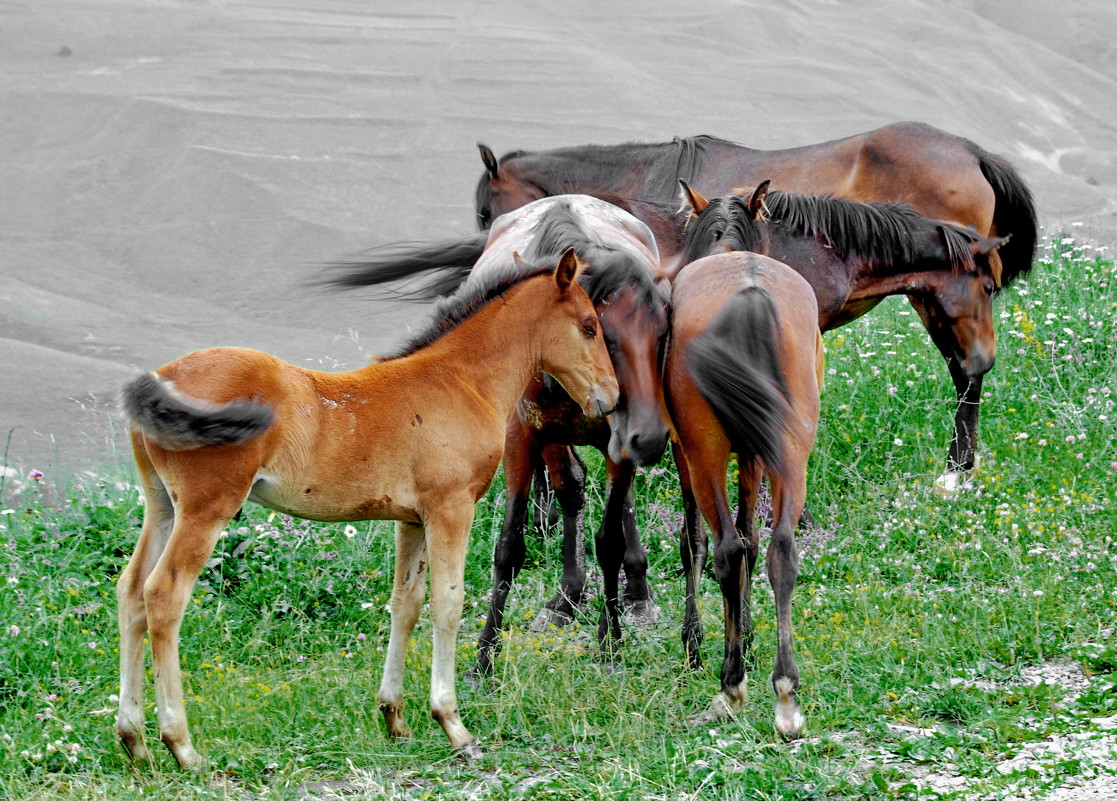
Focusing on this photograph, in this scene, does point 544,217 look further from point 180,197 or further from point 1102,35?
point 1102,35

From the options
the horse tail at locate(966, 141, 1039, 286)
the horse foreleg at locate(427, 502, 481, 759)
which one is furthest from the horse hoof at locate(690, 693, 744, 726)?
the horse tail at locate(966, 141, 1039, 286)

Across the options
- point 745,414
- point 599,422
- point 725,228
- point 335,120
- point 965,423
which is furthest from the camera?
point 335,120

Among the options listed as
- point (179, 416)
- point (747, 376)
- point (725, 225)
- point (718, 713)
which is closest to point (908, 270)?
point (725, 225)

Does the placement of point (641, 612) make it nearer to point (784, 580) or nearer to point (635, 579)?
point (635, 579)

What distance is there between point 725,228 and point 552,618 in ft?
7.01

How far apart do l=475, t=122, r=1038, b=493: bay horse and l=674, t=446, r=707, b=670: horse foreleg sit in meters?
2.05

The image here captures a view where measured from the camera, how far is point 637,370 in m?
4.82

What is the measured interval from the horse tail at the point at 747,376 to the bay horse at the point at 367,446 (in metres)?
0.40

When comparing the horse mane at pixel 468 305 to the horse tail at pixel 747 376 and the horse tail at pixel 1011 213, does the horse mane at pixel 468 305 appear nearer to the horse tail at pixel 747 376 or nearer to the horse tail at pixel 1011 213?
the horse tail at pixel 747 376

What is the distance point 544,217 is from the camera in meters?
6.02

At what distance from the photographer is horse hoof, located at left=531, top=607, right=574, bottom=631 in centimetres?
577

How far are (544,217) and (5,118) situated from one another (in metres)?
9.63

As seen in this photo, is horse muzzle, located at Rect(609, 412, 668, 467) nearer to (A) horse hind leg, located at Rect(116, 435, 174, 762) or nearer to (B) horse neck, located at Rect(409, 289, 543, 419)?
(B) horse neck, located at Rect(409, 289, 543, 419)

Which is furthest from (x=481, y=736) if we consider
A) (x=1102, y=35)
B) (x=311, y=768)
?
(x=1102, y=35)
